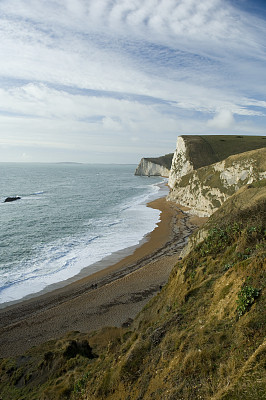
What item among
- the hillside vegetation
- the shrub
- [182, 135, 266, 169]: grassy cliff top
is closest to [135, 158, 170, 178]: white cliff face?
A: [182, 135, 266, 169]: grassy cliff top

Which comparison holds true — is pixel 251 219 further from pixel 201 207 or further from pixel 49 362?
pixel 201 207

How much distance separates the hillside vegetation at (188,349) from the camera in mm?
6277

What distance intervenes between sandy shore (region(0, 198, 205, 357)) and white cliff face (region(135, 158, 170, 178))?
5579 inches

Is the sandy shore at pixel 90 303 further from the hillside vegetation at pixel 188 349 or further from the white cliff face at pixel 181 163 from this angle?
the white cliff face at pixel 181 163

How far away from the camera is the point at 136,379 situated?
792 centimetres

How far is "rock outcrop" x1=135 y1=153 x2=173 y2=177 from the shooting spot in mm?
171250

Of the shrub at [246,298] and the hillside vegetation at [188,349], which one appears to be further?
the shrub at [246,298]

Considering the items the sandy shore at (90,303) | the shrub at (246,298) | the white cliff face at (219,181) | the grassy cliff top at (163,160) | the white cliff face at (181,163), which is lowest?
the sandy shore at (90,303)

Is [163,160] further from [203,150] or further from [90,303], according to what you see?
[90,303]

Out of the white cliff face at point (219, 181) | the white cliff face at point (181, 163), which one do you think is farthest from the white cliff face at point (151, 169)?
the white cliff face at point (219, 181)

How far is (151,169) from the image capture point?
572ft

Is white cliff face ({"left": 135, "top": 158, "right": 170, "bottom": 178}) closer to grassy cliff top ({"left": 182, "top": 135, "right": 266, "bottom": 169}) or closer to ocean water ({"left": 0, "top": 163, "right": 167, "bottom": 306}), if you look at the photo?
grassy cliff top ({"left": 182, "top": 135, "right": 266, "bottom": 169})

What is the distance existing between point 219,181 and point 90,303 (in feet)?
141

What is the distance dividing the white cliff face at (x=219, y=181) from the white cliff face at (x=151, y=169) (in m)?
106
